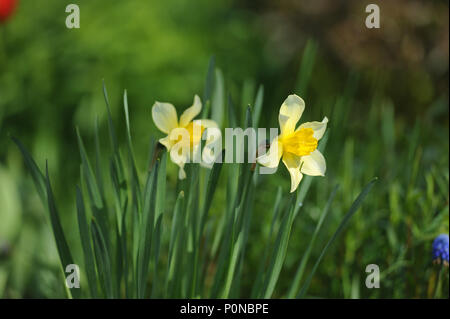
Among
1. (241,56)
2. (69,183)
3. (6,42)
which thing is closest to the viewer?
(69,183)

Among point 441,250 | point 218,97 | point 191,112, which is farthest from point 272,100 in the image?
point 191,112

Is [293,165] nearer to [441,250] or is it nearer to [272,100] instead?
[441,250]

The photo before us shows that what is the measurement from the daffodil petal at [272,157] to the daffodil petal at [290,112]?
29mm

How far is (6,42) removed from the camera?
240 centimetres

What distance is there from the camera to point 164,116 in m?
0.91

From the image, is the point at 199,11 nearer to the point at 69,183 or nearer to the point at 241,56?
the point at 241,56

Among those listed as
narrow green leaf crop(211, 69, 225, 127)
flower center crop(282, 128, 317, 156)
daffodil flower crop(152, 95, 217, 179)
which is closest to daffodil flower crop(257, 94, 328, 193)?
flower center crop(282, 128, 317, 156)

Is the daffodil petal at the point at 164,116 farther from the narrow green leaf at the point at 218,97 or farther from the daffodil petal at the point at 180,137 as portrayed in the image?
the narrow green leaf at the point at 218,97

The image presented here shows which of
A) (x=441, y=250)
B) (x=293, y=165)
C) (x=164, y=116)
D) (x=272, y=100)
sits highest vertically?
(x=272, y=100)

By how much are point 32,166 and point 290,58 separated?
2.42 meters

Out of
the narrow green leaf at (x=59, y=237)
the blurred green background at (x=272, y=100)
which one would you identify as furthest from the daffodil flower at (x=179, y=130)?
the blurred green background at (x=272, y=100)

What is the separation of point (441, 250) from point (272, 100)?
1665 mm

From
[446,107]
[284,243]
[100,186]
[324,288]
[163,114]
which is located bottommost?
[324,288]
